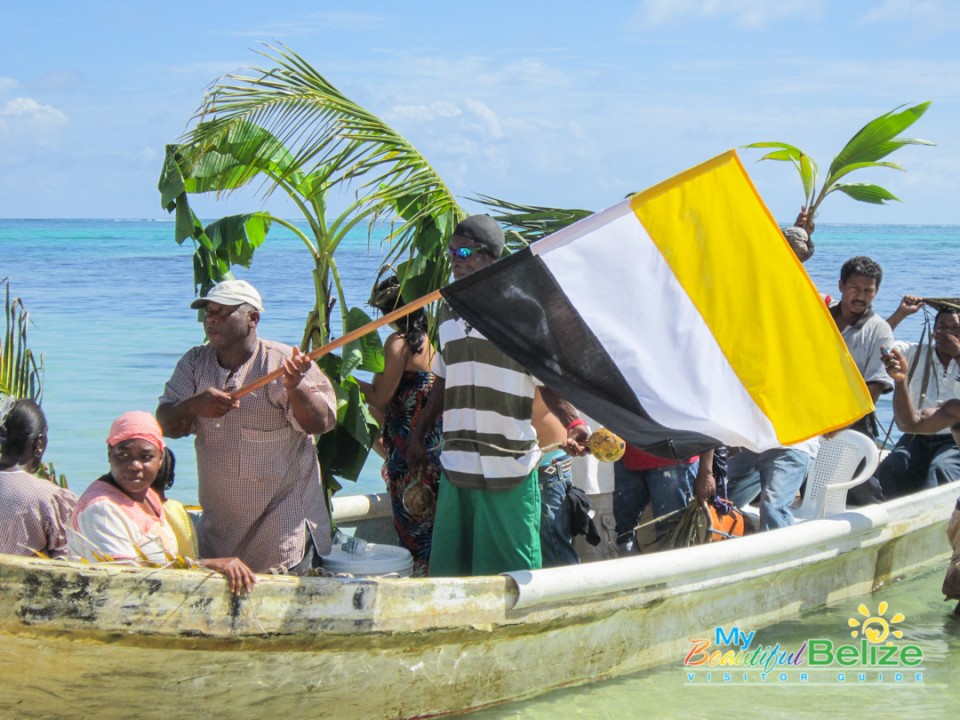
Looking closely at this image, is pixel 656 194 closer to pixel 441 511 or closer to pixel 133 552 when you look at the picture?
pixel 441 511

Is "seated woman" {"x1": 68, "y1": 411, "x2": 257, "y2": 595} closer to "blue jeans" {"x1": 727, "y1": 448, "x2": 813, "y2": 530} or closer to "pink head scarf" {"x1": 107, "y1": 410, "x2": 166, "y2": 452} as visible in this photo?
"pink head scarf" {"x1": 107, "y1": 410, "x2": 166, "y2": 452}

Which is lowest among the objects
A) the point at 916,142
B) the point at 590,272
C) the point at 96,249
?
the point at 590,272

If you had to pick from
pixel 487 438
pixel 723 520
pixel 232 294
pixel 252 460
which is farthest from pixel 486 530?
pixel 723 520

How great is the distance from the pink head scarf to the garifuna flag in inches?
44.7

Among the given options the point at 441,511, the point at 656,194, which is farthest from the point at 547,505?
the point at 656,194

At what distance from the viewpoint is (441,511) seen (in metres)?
5.02

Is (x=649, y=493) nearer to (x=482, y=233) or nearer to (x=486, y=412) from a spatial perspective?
(x=486, y=412)

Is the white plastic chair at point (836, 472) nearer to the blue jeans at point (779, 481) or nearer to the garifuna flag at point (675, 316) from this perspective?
the blue jeans at point (779, 481)

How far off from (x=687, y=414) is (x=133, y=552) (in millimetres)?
2025

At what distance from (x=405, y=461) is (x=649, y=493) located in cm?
124

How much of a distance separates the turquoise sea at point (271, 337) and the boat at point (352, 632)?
0.26 metres

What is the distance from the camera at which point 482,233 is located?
468 centimetres

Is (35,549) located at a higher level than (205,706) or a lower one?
higher

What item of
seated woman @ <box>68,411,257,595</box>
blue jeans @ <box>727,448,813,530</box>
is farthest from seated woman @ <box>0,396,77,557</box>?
blue jeans @ <box>727,448,813,530</box>
